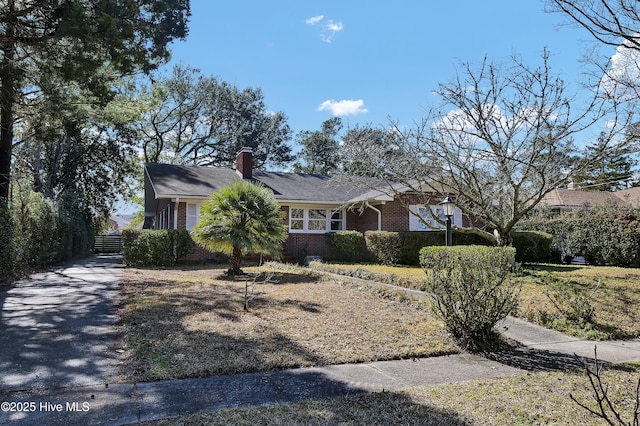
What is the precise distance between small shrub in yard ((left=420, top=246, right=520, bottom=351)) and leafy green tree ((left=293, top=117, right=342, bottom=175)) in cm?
3514

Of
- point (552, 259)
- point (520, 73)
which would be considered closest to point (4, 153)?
point (520, 73)

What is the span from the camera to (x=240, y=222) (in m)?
12.6

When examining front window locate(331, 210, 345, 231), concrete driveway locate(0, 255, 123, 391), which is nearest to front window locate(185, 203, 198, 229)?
front window locate(331, 210, 345, 231)

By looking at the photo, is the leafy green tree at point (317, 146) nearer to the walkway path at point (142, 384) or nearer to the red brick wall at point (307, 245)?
the red brick wall at point (307, 245)

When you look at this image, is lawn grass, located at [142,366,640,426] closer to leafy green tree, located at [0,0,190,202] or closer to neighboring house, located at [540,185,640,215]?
leafy green tree, located at [0,0,190,202]

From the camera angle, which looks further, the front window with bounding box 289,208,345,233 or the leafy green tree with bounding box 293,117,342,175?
the leafy green tree with bounding box 293,117,342,175

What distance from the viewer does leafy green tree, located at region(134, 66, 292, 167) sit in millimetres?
35125

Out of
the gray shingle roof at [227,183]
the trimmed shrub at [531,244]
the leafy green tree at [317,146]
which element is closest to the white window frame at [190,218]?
the gray shingle roof at [227,183]

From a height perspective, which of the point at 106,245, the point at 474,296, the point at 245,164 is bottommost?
the point at 474,296

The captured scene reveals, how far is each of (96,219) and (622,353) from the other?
119ft

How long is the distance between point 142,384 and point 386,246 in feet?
44.3

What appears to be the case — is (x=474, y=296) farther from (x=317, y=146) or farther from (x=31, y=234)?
(x=317, y=146)

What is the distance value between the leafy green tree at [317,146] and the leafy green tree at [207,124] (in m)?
3.04

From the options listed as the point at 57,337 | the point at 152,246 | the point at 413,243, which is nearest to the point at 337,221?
the point at 413,243
